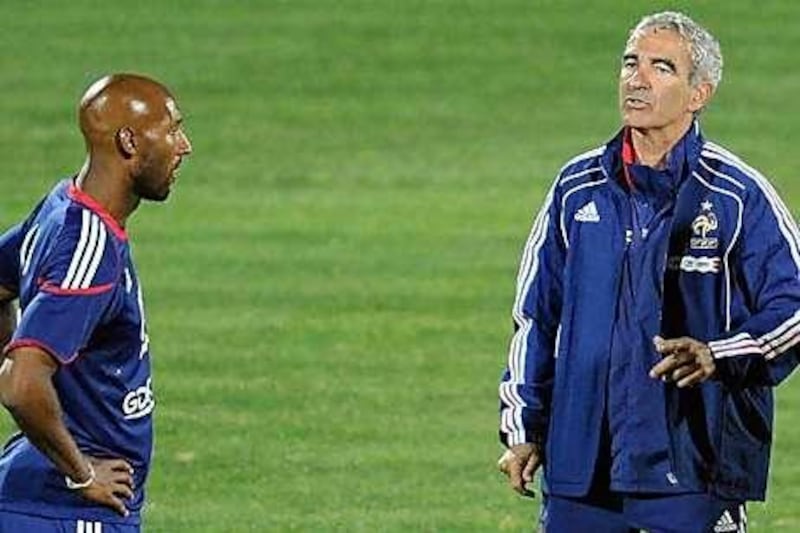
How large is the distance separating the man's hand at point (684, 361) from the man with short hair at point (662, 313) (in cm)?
10

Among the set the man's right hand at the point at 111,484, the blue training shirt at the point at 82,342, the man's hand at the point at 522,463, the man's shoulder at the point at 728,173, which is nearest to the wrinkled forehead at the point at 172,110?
the blue training shirt at the point at 82,342

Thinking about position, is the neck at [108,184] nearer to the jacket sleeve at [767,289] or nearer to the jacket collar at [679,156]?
the jacket collar at [679,156]

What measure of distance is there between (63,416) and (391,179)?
48.5 feet

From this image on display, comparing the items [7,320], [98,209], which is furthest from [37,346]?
[7,320]

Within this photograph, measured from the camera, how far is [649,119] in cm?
815

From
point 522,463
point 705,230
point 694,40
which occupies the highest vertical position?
point 694,40

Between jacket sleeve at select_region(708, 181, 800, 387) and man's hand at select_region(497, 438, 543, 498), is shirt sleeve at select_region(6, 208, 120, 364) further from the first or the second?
jacket sleeve at select_region(708, 181, 800, 387)

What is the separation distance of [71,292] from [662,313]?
1782 millimetres

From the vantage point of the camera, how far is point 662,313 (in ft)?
26.5

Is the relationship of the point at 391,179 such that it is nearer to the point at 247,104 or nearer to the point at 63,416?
the point at 247,104

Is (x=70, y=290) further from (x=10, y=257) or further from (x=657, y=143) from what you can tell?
(x=657, y=143)

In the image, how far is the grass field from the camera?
1317 centimetres

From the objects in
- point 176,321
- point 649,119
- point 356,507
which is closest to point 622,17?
point 176,321

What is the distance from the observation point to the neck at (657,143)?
8164 mm
